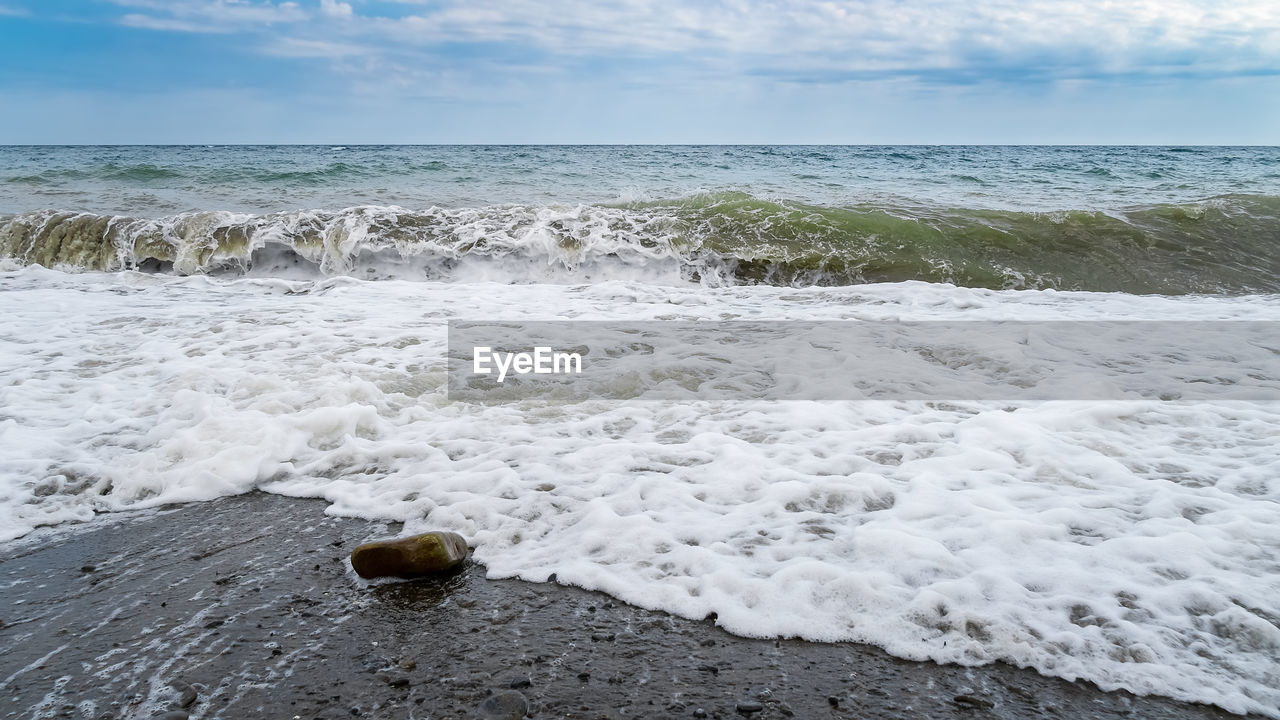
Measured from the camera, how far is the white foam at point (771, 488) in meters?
2.27

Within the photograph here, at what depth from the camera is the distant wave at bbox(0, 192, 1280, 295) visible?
10.2m

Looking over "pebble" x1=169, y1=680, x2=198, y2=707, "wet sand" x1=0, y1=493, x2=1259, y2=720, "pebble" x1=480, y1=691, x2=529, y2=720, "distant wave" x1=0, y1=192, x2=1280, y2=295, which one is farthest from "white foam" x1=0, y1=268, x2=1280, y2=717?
"distant wave" x1=0, y1=192, x2=1280, y2=295

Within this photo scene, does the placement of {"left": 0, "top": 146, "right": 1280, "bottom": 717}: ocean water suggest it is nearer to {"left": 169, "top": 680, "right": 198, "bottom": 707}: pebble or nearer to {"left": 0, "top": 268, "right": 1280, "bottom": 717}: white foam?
{"left": 0, "top": 268, "right": 1280, "bottom": 717}: white foam

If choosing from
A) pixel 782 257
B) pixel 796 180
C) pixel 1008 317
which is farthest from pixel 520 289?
pixel 796 180

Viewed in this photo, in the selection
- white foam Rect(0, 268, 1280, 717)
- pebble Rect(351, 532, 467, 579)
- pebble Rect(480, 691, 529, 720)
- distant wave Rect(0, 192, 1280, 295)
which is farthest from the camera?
distant wave Rect(0, 192, 1280, 295)

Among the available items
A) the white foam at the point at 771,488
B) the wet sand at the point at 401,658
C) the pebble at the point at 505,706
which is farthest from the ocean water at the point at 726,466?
the pebble at the point at 505,706

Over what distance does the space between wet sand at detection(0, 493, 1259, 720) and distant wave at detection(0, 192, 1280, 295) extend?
794cm

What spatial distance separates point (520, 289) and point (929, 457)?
260 inches

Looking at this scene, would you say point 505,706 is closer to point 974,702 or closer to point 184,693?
point 184,693

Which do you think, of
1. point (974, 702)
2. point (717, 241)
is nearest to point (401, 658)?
point (974, 702)

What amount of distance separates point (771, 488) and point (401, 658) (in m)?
1.68

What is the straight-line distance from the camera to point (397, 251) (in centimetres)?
1076

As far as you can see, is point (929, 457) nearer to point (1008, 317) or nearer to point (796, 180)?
point (1008, 317)

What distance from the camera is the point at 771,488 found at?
3.17 metres
